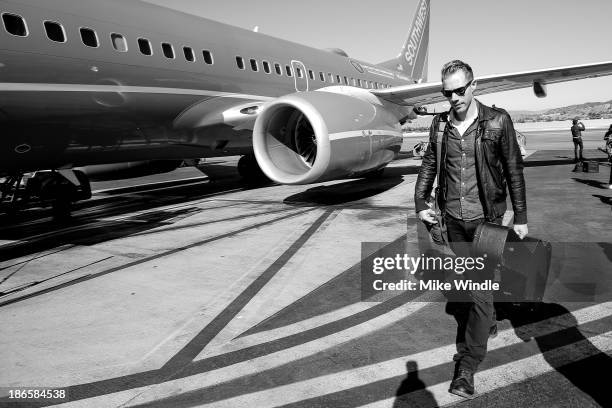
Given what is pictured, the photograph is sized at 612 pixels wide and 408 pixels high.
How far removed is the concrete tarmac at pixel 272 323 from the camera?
2.75 metres

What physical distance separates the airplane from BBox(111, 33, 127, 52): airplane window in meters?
0.02

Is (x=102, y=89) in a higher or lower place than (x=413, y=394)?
higher

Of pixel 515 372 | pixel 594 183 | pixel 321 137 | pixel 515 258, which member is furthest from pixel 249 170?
pixel 515 372

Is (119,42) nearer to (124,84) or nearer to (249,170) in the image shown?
(124,84)

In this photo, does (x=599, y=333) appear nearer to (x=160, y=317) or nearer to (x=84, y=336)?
(x=160, y=317)

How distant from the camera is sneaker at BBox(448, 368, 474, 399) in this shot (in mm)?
2619

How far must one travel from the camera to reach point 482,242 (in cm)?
277

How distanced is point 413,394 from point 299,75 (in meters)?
10.5

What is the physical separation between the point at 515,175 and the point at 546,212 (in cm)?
511

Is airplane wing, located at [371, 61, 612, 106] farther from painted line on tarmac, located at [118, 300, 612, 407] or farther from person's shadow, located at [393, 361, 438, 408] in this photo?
person's shadow, located at [393, 361, 438, 408]

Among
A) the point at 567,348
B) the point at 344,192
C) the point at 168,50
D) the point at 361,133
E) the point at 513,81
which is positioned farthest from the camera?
the point at 513,81

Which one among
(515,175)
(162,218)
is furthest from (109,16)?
(515,175)

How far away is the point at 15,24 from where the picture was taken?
6.00m

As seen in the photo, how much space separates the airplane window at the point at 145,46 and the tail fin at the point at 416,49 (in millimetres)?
15205
